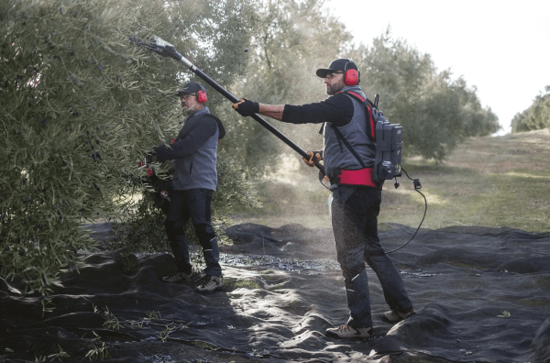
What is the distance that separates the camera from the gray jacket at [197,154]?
7.42 meters

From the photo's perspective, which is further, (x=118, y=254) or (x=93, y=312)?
(x=118, y=254)

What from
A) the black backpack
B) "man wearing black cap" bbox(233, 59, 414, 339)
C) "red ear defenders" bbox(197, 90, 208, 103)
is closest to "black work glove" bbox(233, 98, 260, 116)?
"man wearing black cap" bbox(233, 59, 414, 339)

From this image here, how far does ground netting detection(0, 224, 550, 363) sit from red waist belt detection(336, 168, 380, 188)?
5.24 feet

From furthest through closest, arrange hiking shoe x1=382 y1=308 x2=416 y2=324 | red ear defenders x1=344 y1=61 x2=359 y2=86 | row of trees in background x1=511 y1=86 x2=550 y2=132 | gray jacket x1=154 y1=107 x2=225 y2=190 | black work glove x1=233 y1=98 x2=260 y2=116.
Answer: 1. row of trees in background x1=511 y1=86 x2=550 y2=132
2. gray jacket x1=154 y1=107 x2=225 y2=190
3. hiking shoe x1=382 y1=308 x2=416 y2=324
4. red ear defenders x1=344 y1=61 x2=359 y2=86
5. black work glove x1=233 y1=98 x2=260 y2=116

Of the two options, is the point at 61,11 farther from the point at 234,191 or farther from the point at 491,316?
the point at 491,316

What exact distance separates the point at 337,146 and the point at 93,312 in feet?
10.8

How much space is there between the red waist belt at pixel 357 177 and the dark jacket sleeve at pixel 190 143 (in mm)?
2403

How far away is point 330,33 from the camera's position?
26672 mm

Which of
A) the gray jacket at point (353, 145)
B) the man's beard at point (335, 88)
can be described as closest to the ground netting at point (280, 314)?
the gray jacket at point (353, 145)

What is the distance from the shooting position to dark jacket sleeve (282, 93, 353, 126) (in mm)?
5695

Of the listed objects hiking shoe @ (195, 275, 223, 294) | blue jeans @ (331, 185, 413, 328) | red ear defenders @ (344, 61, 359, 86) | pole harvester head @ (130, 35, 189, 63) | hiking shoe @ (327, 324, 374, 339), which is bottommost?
hiking shoe @ (327, 324, 374, 339)

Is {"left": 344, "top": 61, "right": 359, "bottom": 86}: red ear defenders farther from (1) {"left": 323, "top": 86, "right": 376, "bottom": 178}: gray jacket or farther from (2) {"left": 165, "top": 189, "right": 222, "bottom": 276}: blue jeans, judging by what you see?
(2) {"left": 165, "top": 189, "right": 222, "bottom": 276}: blue jeans

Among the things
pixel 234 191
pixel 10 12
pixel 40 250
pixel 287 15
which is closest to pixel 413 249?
pixel 234 191

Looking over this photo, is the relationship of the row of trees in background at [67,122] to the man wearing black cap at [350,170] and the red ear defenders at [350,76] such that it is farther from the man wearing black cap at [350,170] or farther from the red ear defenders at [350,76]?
the red ear defenders at [350,76]
